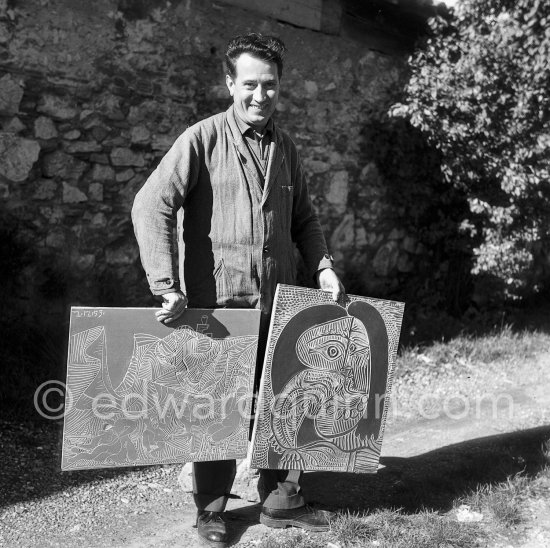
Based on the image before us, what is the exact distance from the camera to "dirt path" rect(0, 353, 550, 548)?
124 inches

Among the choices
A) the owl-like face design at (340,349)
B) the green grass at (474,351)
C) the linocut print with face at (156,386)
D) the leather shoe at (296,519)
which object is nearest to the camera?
the linocut print with face at (156,386)

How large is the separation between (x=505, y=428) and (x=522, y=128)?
2.59 m

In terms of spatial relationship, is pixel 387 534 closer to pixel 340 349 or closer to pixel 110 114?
pixel 340 349

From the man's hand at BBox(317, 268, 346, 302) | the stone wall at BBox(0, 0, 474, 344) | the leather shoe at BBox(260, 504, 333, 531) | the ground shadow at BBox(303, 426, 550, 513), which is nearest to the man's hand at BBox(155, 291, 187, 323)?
the man's hand at BBox(317, 268, 346, 302)

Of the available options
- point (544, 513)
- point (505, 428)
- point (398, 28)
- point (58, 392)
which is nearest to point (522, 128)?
point (398, 28)

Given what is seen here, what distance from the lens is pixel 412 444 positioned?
4328mm

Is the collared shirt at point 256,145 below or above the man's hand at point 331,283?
above

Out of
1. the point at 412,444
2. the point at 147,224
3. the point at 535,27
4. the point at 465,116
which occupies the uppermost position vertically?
the point at 535,27

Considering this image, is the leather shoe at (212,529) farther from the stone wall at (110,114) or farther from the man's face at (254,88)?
the stone wall at (110,114)

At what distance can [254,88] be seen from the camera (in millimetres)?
2822

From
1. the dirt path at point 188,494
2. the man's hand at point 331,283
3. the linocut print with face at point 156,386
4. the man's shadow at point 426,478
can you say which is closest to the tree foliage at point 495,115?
the dirt path at point 188,494

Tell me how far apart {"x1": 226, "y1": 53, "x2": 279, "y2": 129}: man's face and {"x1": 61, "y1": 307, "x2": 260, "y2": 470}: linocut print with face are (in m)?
0.73

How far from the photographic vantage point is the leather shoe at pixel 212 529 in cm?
296

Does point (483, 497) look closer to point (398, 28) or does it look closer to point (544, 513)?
point (544, 513)
